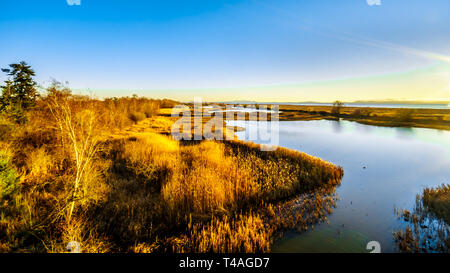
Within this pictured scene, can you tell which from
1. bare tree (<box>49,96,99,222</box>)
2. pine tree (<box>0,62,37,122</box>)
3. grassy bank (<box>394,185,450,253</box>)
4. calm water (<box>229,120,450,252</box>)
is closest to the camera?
bare tree (<box>49,96,99,222</box>)

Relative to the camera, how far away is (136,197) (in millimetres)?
6547

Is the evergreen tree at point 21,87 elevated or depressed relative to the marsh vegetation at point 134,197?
elevated

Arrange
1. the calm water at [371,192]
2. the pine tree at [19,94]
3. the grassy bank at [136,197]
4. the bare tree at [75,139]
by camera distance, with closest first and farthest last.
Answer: the bare tree at [75,139] → the grassy bank at [136,197] → the calm water at [371,192] → the pine tree at [19,94]

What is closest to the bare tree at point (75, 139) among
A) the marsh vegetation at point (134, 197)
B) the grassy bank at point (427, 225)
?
the marsh vegetation at point (134, 197)

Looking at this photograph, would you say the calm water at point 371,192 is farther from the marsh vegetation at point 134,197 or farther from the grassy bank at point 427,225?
the marsh vegetation at point 134,197

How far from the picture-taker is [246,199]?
22.8ft

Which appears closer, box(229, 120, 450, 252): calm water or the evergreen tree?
box(229, 120, 450, 252): calm water

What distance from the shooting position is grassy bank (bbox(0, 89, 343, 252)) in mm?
4152

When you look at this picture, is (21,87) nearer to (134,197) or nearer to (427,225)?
(134,197)

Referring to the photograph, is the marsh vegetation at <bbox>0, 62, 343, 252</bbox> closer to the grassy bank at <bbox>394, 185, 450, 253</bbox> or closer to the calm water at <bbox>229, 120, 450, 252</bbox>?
the calm water at <bbox>229, 120, 450, 252</bbox>

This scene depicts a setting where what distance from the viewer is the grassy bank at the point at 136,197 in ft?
13.6

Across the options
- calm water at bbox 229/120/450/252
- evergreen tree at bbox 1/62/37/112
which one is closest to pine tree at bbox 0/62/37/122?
evergreen tree at bbox 1/62/37/112
